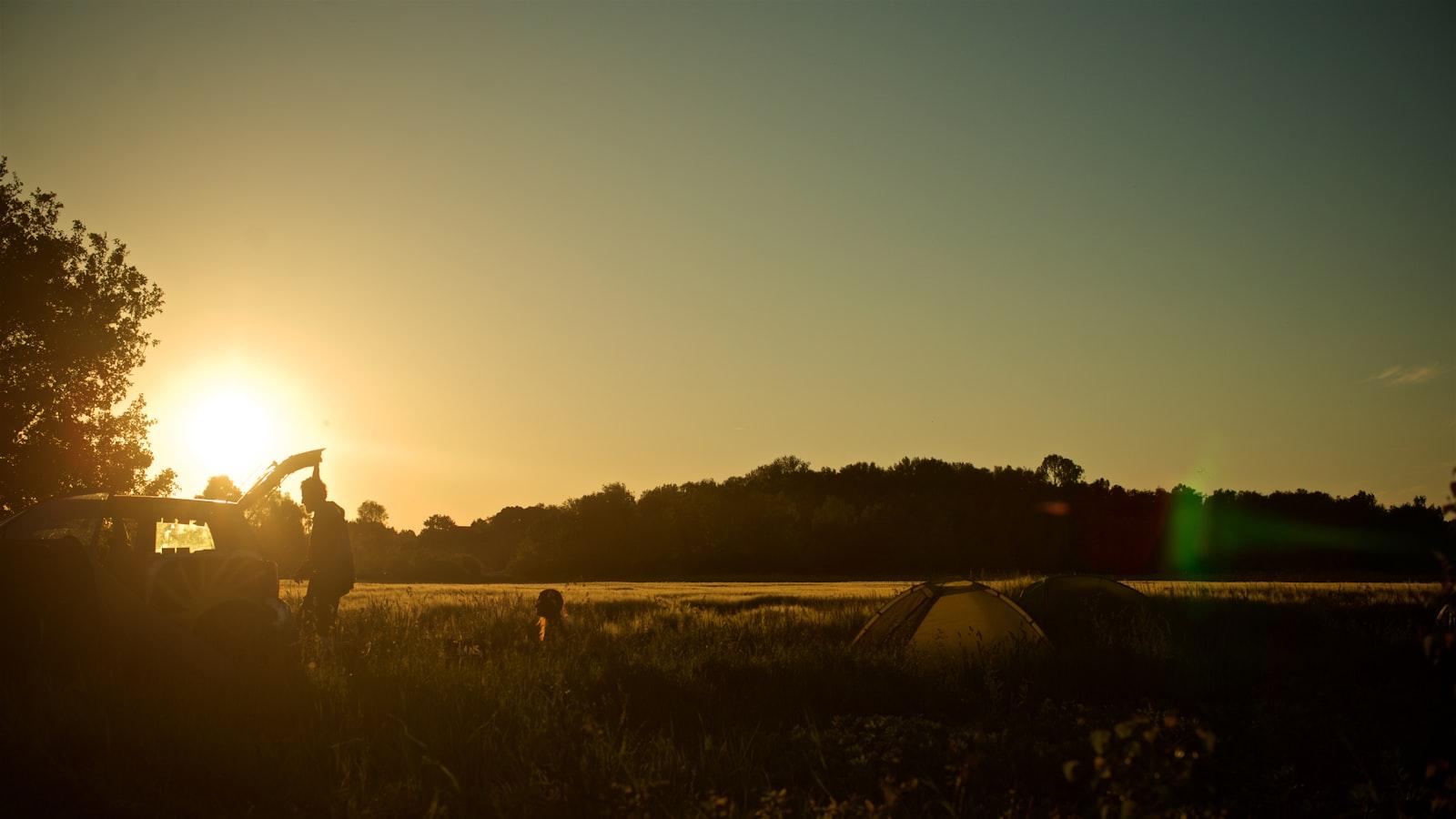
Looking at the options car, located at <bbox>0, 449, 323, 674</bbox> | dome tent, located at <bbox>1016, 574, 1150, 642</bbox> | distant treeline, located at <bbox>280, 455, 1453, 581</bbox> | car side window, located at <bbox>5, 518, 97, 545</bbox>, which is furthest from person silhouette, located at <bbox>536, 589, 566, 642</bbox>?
distant treeline, located at <bbox>280, 455, 1453, 581</bbox>

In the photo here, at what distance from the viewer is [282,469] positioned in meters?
13.1

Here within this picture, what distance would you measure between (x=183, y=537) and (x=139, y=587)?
2.62 feet

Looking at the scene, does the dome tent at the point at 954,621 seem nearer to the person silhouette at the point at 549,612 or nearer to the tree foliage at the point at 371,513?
the person silhouette at the point at 549,612

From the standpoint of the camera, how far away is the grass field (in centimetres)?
596

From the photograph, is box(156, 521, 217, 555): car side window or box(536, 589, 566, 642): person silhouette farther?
box(536, 589, 566, 642): person silhouette

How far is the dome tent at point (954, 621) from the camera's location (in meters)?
15.1

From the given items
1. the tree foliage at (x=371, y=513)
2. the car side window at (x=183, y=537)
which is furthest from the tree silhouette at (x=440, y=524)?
the car side window at (x=183, y=537)

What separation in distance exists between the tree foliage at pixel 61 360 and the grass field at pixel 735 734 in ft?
66.7

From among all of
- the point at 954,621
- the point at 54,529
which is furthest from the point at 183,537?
the point at 954,621

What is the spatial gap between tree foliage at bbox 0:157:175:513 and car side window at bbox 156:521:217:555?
20.3 metres

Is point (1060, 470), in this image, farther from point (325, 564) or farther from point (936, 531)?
point (325, 564)

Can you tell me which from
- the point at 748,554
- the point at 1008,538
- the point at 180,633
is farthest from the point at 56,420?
the point at 1008,538

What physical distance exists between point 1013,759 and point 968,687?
282 centimetres

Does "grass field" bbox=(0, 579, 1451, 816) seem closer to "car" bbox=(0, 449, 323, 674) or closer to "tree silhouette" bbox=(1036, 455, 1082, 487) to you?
"car" bbox=(0, 449, 323, 674)
